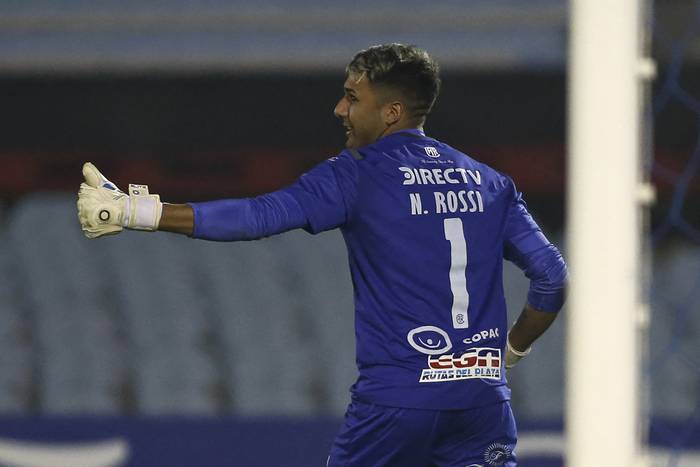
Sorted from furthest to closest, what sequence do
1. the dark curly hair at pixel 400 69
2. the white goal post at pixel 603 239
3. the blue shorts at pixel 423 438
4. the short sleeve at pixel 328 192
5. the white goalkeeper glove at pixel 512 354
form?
the white goalkeeper glove at pixel 512 354 → the dark curly hair at pixel 400 69 → the blue shorts at pixel 423 438 → the short sleeve at pixel 328 192 → the white goal post at pixel 603 239

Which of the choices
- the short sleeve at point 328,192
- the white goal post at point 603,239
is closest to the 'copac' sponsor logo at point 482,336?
the short sleeve at point 328,192

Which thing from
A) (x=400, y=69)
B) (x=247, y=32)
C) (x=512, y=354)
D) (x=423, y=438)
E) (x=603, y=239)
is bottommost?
(x=423, y=438)

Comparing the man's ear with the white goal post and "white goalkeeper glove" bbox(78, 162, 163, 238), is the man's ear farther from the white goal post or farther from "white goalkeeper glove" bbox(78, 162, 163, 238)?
the white goal post

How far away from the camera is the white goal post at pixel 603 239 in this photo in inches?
84.0

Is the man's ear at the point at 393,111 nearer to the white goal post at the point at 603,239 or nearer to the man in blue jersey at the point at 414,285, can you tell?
the man in blue jersey at the point at 414,285

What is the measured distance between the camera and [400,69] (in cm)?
318

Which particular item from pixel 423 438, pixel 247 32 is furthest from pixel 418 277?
pixel 247 32

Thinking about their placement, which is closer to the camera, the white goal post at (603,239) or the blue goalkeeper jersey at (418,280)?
the white goal post at (603,239)

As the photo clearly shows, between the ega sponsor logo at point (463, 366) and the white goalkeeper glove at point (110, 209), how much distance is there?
2.51 ft

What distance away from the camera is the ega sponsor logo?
3.06 m

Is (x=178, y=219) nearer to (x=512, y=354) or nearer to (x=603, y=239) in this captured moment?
(x=603, y=239)

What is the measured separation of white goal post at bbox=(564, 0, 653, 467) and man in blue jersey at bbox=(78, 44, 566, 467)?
35.6 inches

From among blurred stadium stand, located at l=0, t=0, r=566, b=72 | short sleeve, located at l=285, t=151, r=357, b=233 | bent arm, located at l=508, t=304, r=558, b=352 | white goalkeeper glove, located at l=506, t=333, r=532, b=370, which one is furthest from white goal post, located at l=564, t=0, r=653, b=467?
blurred stadium stand, located at l=0, t=0, r=566, b=72

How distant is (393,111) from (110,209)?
0.82 metres
